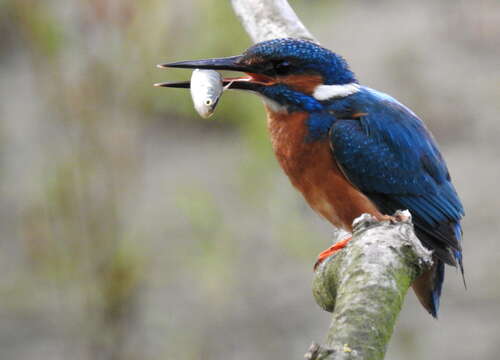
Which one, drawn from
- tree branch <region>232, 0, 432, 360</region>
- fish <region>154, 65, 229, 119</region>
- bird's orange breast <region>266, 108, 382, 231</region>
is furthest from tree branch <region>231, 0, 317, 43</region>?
tree branch <region>232, 0, 432, 360</region>

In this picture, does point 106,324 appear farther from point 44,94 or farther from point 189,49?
point 189,49

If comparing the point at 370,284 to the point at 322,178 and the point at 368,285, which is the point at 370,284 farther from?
the point at 322,178

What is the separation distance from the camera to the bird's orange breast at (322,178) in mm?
2635

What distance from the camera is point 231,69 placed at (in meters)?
2.51

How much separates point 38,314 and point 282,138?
2.32 meters

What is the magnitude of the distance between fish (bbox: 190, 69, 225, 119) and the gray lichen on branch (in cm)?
49

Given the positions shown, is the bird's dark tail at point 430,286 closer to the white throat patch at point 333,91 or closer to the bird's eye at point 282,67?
the white throat patch at point 333,91

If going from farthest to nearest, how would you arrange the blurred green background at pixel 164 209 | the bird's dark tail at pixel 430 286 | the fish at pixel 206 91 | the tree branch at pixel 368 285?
the blurred green background at pixel 164 209, the bird's dark tail at pixel 430 286, the fish at pixel 206 91, the tree branch at pixel 368 285

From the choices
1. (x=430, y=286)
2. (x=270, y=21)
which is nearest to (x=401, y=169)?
(x=430, y=286)

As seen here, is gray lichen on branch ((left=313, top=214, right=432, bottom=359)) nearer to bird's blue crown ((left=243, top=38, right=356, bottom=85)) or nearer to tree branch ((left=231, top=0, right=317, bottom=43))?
bird's blue crown ((left=243, top=38, right=356, bottom=85))

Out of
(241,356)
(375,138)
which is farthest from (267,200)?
(375,138)

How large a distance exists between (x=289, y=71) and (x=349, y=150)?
0.91 feet

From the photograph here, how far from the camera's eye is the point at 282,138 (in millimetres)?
2691

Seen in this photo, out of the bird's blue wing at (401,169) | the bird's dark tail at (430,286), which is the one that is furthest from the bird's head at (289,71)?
the bird's dark tail at (430,286)
